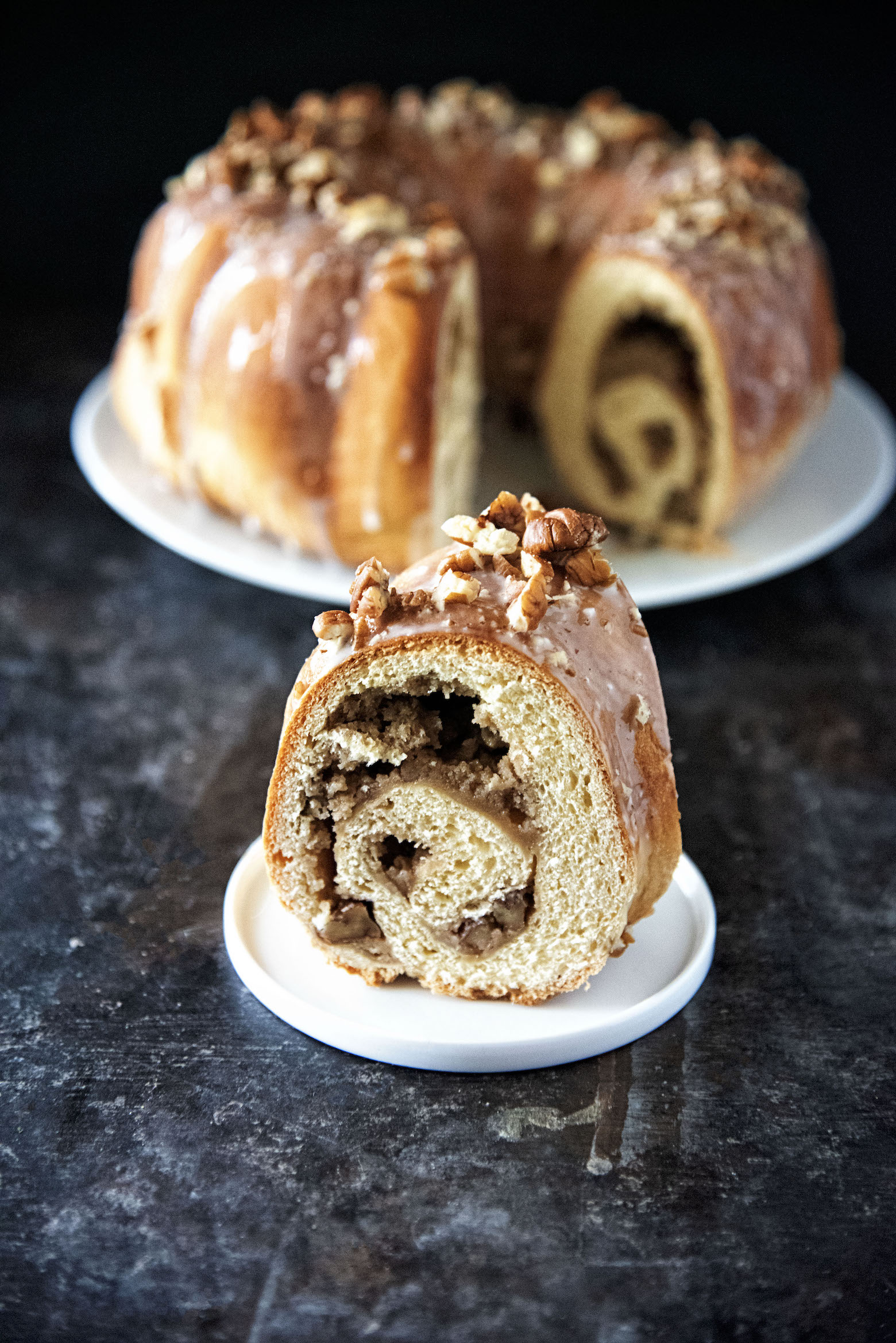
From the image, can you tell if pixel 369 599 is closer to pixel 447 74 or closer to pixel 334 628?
pixel 334 628

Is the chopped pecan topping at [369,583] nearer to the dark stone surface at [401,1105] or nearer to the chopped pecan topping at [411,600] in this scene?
the chopped pecan topping at [411,600]

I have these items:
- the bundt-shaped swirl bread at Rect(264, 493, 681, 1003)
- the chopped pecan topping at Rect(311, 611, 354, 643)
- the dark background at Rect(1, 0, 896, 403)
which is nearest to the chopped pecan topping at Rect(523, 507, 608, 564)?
the bundt-shaped swirl bread at Rect(264, 493, 681, 1003)

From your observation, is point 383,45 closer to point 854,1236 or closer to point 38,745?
point 38,745

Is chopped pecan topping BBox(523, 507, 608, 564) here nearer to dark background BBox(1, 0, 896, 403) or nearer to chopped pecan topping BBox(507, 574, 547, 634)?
chopped pecan topping BBox(507, 574, 547, 634)

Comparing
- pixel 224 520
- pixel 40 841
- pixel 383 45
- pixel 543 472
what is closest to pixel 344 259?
pixel 224 520

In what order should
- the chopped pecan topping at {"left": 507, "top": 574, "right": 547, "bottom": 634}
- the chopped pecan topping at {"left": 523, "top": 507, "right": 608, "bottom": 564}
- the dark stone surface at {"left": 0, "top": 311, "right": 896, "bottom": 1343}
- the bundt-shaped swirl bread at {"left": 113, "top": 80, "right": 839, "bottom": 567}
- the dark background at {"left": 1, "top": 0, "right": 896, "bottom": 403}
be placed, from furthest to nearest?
the dark background at {"left": 1, "top": 0, "right": 896, "bottom": 403}, the bundt-shaped swirl bread at {"left": 113, "top": 80, "right": 839, "bottom": 567}, the chopped pecan topping at {"left": 523, "top": 507, "right": 608, "bottom": 564}, the chopped pecan topping at {"left": 507, "top": 574, "right": 547, "bottom": 634}, the dark stone surface at {"left": 0, "top": 311, "right": 896, "bottom": 1343}

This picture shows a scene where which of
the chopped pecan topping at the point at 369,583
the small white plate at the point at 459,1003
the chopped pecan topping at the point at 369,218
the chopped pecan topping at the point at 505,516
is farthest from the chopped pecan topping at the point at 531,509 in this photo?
the chopped pecan topping at the point at 369,218

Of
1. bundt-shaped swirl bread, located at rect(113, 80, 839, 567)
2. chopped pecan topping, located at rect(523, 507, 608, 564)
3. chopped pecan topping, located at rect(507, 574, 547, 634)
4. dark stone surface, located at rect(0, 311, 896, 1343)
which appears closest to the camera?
dark stone surface, located at rect(0, 311, 896, 1343)
